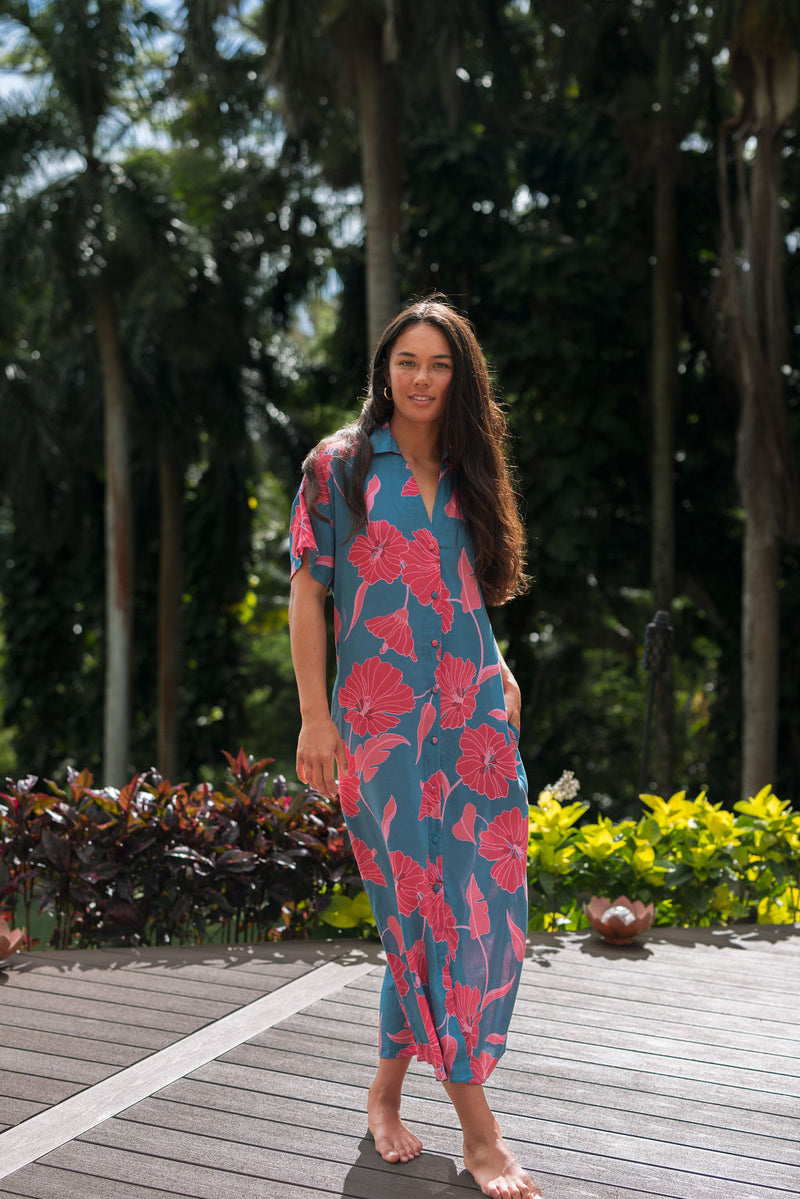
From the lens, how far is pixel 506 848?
2.04 m

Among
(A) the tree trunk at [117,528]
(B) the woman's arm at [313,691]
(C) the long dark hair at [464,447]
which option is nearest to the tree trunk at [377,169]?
(A) the tree trunk at [117,528]

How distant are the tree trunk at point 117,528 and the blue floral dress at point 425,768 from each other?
32.0ft

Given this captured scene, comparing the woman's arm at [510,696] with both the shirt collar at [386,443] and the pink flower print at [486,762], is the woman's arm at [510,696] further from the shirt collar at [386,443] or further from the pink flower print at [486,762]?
the shirt collar at [386,443]

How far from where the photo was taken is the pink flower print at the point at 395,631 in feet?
6.69

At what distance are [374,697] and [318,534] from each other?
314 mm

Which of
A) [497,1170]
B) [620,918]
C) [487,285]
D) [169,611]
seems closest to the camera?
[497,1170]

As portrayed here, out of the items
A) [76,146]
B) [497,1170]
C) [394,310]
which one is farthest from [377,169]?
[497,1170]

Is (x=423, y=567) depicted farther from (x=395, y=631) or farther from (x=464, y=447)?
(x=464, y=447)

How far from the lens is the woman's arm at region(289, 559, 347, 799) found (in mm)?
1999

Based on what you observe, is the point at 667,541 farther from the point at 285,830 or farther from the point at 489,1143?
the point at 489,1143

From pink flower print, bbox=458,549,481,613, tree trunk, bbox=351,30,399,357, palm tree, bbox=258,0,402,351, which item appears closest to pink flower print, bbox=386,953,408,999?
pink flower print, bbox=458,549,481,613

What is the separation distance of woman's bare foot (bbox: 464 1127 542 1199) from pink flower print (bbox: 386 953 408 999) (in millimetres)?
278

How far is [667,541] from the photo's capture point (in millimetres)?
9727

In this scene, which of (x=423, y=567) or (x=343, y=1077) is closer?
(x=423, y=567)
